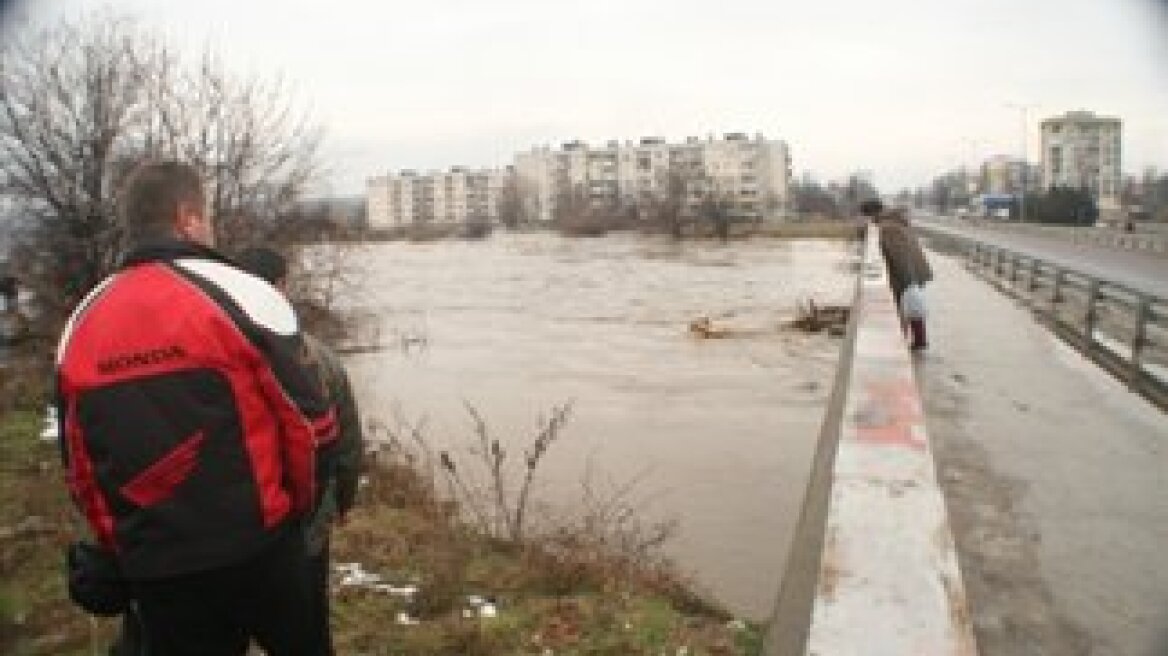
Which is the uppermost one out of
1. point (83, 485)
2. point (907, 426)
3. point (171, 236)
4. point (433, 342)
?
point (171, 236)

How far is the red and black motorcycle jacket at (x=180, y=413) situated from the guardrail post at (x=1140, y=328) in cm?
1145

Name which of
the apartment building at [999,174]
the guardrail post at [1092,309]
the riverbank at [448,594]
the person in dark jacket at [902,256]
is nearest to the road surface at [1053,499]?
the person in dark jacket at [902,256]

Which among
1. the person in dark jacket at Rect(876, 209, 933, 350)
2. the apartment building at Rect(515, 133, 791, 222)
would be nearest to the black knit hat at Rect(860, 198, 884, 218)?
the person in dark jacket at Rect(876, 209, 933, 350)

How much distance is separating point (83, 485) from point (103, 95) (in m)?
18.6

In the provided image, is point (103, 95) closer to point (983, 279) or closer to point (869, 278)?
point (869, 278)

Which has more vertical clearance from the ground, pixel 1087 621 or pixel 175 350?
pixel 175 350

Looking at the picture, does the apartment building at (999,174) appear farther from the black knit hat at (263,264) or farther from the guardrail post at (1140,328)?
the black knit hat at (263,264)

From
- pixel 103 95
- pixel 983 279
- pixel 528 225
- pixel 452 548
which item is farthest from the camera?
pixel 528 225

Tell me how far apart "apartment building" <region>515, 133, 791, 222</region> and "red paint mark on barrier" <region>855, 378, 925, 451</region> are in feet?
446

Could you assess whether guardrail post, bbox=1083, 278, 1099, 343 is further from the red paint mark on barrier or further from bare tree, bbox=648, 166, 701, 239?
bare tree, bbox=648, 166, 701, 239

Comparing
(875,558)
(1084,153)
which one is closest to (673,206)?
(1084,153)

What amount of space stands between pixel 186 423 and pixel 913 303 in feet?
38.8

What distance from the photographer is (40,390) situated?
16.1 metres

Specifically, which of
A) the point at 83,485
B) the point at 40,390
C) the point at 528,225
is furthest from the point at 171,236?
the point at 528,225
